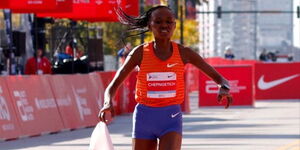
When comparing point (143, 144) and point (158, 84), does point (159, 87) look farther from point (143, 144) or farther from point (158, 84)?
point (143, 144)

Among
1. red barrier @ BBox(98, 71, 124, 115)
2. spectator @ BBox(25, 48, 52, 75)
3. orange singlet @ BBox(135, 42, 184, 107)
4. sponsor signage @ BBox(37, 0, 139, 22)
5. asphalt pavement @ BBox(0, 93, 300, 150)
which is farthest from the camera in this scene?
sponsor signage @ BBox(37, 0, 139, 22)

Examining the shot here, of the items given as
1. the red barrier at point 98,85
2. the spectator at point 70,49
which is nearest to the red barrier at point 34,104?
the red barrier at point 98,85

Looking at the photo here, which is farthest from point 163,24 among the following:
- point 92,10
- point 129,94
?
point 92,10

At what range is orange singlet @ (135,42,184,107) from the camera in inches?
336

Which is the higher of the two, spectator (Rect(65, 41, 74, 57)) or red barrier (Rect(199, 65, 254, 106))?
spectator (Rect(65, 41, 74, 57))

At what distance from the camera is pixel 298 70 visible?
3516cm

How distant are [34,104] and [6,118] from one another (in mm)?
1432

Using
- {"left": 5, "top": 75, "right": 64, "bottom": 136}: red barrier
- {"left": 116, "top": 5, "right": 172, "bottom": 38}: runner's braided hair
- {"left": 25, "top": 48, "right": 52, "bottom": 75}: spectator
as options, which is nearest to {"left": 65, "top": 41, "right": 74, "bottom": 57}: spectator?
{"left": 25, "top": 48, "right": 52, "bottom": 75}: spectator

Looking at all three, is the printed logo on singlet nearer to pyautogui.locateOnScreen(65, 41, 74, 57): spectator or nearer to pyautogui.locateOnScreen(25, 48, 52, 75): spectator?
pyautogui.locateOnScreen(25, 48, 52, 75): spectator

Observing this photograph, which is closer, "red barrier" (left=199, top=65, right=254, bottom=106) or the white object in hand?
the white object in hand

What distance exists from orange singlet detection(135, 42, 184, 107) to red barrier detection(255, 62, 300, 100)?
2630 centimetres

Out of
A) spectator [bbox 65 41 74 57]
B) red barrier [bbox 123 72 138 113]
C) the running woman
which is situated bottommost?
red barrier [bbox 123 72 138 113]

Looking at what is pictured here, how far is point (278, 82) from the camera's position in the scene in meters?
34.9

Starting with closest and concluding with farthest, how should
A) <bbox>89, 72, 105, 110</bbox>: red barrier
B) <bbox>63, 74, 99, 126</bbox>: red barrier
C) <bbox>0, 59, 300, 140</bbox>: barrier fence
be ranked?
<bbox>0, 59, 300, 140</bbox>: barrier fence
<bbox>63, 74, 99, 126</bbox>: red barrier
<bbox>89, 72, 105, 110</bbox>: red barrier
